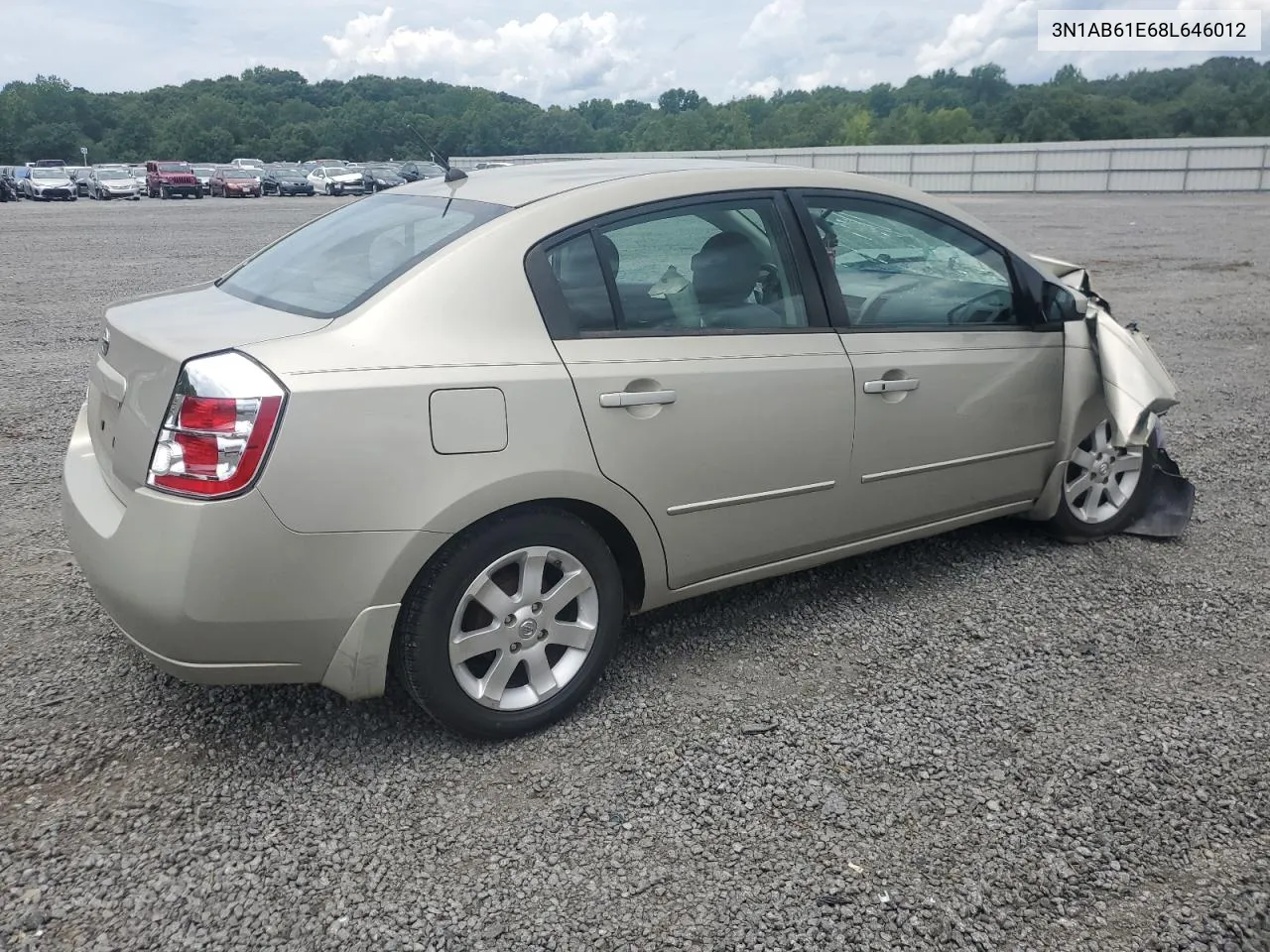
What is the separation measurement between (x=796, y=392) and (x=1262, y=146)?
43892mm

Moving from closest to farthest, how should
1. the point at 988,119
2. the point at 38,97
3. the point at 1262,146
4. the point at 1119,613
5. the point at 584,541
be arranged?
the point at 584,541 → the point at 1119,613 → the point at 1262,146 → the point at 988,119 → the point at 38,97

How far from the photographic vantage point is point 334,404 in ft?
9.16

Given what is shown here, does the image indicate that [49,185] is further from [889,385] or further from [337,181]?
[889,385]

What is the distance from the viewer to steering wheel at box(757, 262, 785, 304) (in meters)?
3.71

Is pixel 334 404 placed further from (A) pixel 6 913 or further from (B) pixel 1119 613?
(B) pixel 1119 613

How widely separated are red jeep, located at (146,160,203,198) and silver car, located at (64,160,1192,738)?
50.6 metres

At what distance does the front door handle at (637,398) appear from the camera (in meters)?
3.21

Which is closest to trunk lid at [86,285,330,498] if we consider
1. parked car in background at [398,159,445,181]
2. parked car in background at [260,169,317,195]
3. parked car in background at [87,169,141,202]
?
parked car in background at [398,159,445,181]

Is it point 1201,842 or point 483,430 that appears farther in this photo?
point 483,430

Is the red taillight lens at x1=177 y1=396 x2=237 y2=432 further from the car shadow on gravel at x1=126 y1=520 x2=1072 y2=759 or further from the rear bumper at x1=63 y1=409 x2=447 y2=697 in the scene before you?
the car shadow on gravel at x1=126 y1=520 x2=1072 y2=759

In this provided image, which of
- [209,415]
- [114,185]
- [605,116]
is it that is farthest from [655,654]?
[605,116]

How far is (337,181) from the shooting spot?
50.8 m

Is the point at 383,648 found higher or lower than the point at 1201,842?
higher

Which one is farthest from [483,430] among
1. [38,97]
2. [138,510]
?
[38,97]
